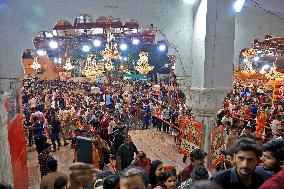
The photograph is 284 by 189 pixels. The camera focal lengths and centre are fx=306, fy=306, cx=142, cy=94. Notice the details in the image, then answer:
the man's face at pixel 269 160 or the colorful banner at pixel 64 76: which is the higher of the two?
the colorful banner at pixel 64 76

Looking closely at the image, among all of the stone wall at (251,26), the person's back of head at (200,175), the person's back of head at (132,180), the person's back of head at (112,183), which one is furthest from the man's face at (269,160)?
the stone wall at (251,26)

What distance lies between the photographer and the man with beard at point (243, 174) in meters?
2.78

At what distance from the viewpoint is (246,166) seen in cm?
280

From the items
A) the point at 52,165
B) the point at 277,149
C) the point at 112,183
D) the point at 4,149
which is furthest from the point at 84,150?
the point at 277,149

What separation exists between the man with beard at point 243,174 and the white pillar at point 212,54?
3.98 metres

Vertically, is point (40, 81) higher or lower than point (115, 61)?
lower

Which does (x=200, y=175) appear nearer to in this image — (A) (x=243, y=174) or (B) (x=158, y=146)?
(A) (x=243, y=174)

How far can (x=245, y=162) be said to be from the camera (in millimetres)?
2844

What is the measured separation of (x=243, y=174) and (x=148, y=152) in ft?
28.7

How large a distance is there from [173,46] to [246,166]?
4.69m

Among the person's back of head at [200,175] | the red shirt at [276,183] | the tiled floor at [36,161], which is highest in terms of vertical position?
the red shirt at [276,183]

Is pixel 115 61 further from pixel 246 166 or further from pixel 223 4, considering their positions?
pixel 246 166

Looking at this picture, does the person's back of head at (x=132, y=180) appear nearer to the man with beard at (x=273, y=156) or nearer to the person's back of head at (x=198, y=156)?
the man with beard at (x=273, y=156)

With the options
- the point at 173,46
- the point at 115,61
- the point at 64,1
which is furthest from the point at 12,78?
the point at 115,61
